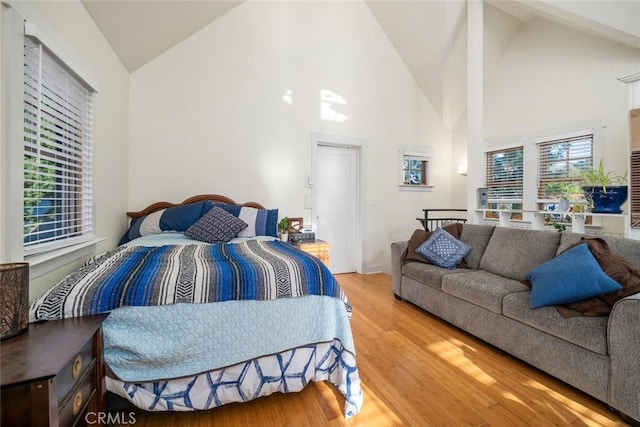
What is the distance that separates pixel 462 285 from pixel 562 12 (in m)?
3.07

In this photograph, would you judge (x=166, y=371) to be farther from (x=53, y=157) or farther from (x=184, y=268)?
(x=53, y=157)

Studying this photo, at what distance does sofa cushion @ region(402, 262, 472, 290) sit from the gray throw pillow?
183cm

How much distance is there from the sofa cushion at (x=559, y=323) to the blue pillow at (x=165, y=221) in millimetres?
2951

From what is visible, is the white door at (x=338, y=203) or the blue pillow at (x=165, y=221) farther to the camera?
the white door at (x=338, y=203)

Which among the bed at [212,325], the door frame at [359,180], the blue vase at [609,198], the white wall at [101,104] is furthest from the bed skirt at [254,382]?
the blue vase at [609,198]

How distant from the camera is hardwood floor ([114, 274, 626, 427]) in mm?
1400

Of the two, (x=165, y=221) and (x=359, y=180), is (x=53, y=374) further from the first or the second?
(x=359, y=180)

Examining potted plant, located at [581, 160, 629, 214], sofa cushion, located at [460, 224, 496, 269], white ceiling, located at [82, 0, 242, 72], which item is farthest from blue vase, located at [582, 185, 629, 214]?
white ceiling, located at [82, 0, 242, 72]

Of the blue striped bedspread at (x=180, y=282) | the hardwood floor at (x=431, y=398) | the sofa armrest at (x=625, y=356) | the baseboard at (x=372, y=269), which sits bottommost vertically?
the hardwood floor at (x=431, y=398)

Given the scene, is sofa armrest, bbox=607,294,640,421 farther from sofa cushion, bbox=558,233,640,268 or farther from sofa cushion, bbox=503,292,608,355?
sofa cushion, bbox=558,233,640,268

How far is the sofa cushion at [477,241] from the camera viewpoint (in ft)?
9.18

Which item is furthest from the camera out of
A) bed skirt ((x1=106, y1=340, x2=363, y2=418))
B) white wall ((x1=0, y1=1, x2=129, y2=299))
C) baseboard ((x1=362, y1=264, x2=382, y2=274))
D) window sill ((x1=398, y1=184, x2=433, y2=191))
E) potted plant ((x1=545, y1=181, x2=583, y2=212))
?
window sill ((x1=398, y1=184, x2=433, y2=191))

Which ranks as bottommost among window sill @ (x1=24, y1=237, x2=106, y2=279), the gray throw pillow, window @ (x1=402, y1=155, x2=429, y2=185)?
window sill @ (x1=24, y1=237, x2=106, y2=279)

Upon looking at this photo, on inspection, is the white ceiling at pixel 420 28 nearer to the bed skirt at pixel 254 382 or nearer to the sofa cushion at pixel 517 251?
the sofa cushion at pixel 517 251
